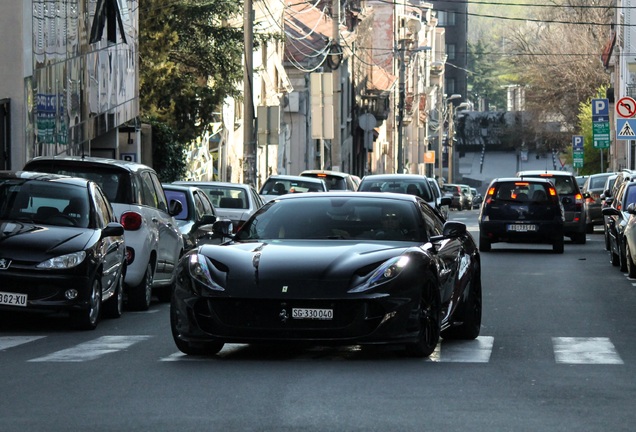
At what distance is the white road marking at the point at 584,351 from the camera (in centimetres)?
1224

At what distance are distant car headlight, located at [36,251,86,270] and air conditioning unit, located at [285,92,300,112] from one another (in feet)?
176

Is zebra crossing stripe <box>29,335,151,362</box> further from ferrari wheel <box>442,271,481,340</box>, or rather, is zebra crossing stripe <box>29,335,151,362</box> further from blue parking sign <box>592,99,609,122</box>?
blue parking sign <box>592,99,609,122</box>

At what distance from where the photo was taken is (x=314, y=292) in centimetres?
1161

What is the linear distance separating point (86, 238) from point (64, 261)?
1.56 ft

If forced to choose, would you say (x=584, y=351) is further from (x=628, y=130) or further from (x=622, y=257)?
(x=628, y=130)

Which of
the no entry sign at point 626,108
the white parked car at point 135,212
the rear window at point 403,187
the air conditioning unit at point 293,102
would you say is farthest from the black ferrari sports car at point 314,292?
the air conditioning unit at point 293,102

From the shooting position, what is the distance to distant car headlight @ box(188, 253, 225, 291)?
11.8 metres

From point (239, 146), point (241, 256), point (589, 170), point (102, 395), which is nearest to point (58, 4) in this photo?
point (241, 256)

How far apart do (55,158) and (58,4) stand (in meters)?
13.5

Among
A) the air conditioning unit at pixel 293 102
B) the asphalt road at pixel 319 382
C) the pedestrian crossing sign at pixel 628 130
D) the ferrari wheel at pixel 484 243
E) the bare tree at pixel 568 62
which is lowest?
the ferrari wheel at pixel 484 243

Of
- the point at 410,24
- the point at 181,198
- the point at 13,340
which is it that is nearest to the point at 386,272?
the point at 13,340

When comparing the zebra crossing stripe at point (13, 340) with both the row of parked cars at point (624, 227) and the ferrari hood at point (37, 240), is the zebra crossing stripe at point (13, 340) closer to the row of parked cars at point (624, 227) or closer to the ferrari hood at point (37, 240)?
the ferrari hood at point (37, 240)

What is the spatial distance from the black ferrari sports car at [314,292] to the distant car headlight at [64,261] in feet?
8.91

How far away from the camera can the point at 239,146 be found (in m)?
58.9
